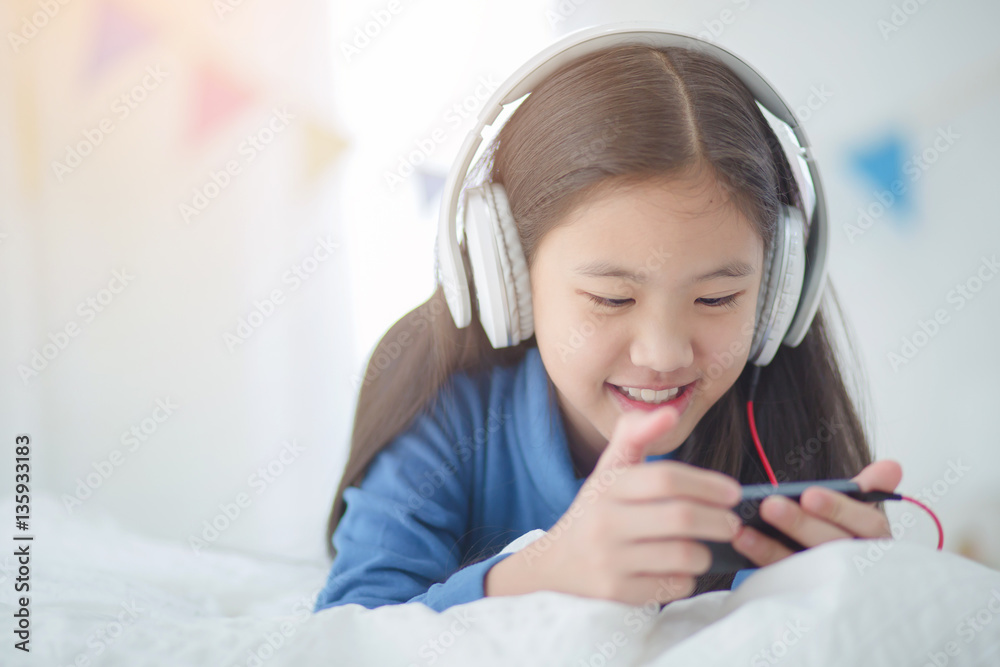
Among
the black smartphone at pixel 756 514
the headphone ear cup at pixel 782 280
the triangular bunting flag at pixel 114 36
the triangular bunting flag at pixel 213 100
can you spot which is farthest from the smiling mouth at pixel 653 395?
the triangular bunting flag at pixel 114 36

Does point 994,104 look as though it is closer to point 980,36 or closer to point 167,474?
point 980,36

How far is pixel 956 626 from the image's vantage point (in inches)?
18.7

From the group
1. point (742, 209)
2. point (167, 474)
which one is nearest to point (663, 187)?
point (742, 209)

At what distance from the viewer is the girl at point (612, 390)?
22.4 inches

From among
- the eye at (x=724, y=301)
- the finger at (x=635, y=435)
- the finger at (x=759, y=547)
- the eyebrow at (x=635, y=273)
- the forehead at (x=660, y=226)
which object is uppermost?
the forehead at (x=660, y=226)

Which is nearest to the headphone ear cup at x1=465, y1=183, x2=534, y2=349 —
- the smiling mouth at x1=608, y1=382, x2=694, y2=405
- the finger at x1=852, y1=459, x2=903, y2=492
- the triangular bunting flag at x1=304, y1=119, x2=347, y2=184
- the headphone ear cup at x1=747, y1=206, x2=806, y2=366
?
the smiling mouth at x1=608, y1=382, x2=694, y2=405

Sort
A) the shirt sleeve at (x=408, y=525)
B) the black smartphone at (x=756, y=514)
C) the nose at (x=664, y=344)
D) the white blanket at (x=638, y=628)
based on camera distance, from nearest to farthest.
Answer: the white blanket at (x=638, y=628) → the black smartphone at (x=756, y=514) → the nose at (x=664, y=344) → the shirt sleeve at (x=408, y=525)

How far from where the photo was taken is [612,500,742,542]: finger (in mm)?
523

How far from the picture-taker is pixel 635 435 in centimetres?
55

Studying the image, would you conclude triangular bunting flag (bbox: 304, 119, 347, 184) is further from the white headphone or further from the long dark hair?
the white headphone

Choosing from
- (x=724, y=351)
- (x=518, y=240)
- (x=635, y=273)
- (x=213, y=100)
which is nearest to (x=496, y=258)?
(x=518, y=240)

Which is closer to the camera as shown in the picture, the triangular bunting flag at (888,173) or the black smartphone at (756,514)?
the black smartphone at (756,514)

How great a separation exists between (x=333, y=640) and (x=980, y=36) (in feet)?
5.18

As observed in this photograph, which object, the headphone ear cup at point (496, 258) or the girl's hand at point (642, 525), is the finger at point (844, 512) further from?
the headphone ear cup at point (496, 258)
